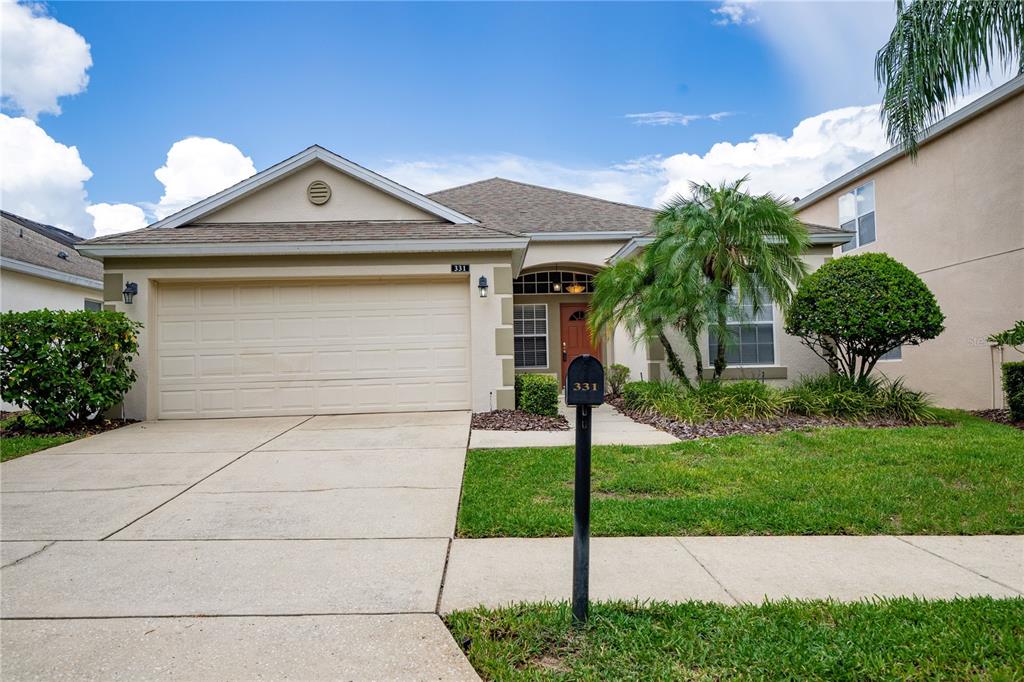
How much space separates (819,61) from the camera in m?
12.2

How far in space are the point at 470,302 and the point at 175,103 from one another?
8.16m

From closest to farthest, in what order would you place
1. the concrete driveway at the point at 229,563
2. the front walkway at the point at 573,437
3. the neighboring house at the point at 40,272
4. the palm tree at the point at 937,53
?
the concrete driveway at the point at 229,563 → the palm tree at the point at 937,53 → the front walkway at the point at 573,437 → the neighboring house at the point at 40,272

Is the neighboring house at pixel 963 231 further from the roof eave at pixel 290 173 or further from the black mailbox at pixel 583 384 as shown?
the black mailbox at pixel 583 384

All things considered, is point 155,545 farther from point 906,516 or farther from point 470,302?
point 470,302

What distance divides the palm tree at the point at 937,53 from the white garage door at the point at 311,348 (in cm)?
713

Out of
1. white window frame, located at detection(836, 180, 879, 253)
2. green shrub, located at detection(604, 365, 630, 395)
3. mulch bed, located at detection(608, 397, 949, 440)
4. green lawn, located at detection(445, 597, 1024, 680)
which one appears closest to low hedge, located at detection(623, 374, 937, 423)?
mulch bed, located at detection(608, 397, 949, 440)

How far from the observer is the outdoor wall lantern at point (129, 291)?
372 inches

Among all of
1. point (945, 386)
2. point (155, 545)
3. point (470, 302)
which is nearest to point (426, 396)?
point (470, 302)

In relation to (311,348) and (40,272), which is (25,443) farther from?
(40,272)

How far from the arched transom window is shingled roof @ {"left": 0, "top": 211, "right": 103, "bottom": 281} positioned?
33.8 ft

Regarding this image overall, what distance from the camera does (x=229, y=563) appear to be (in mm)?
3596

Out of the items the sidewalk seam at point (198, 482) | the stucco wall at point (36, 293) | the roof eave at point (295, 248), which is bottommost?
the sidewalk seam at point (198, 482)

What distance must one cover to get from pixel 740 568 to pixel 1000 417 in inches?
345

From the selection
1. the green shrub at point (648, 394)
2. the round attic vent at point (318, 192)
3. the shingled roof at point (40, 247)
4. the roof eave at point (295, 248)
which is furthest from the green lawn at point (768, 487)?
the shingled roof at point (40, 247)
